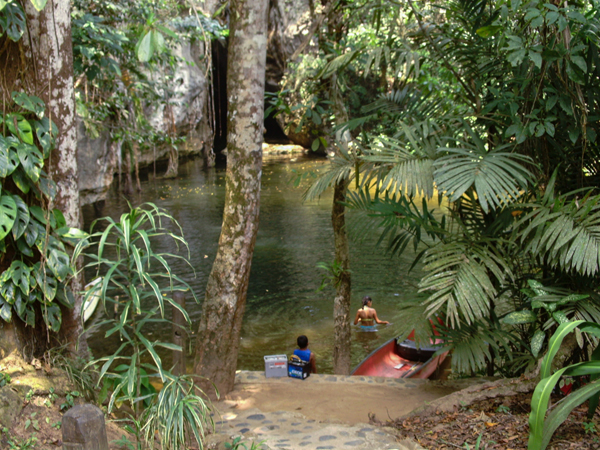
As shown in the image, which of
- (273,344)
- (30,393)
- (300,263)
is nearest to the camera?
(30,393)

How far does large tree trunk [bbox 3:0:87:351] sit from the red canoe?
12.0 feet

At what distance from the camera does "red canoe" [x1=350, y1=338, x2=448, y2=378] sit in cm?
580

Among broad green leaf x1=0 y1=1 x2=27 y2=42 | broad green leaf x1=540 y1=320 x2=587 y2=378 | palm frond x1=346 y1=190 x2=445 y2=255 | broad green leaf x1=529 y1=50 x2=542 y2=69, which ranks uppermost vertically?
broad green leaf x1=0 y1=1 x2=27 y2=42

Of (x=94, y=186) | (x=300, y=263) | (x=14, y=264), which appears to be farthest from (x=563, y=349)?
(x=94, y=186)

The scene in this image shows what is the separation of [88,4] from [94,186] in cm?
580

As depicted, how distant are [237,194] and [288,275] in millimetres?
5935

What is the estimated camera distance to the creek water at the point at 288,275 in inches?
283

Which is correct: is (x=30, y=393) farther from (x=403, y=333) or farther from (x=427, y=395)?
(x=427, y=395)

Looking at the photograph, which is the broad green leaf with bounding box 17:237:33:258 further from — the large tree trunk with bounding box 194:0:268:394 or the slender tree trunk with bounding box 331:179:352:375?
the slender tree trunk with bounding box 331:179:352:375

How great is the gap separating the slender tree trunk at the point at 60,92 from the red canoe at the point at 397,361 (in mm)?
3657

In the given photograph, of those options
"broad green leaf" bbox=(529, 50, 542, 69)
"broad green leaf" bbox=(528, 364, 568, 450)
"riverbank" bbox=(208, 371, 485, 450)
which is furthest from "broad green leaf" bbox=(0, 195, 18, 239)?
"broad green leaf" bbox=(529, 50, 542, 69)

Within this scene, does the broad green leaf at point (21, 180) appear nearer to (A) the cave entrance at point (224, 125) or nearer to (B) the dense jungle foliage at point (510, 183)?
(B) the dense jungle foliage at point (510, 183)

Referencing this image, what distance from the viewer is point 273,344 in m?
7.21

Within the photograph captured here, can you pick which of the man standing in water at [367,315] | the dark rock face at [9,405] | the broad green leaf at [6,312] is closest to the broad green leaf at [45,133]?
the broad green leaf at [6,312]
